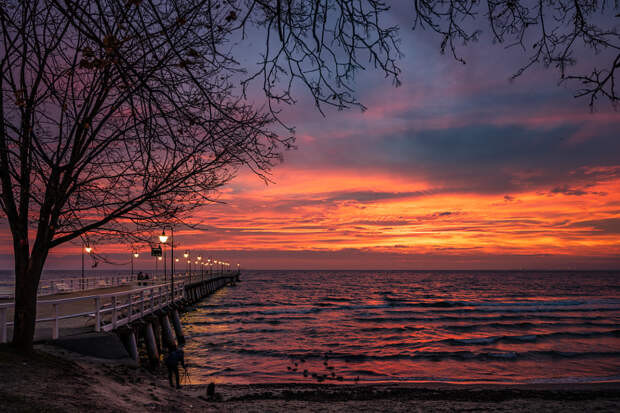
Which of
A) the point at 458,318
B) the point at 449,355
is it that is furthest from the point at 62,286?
the point at 458,318

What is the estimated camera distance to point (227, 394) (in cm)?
1463

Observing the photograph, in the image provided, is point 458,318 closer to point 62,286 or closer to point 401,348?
point 401,348

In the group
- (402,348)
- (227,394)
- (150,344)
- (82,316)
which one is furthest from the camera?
(402,348)

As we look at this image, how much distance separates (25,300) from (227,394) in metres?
7.75

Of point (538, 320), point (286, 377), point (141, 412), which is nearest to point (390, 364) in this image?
point (286, 377)

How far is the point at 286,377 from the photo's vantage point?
59.9 feet

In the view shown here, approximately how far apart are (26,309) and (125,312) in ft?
28.9

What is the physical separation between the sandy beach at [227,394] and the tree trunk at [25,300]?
1.07 ft

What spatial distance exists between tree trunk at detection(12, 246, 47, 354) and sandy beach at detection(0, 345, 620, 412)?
0.33 metres

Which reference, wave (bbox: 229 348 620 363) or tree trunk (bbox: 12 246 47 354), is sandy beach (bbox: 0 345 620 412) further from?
wave (bbox: 229 348 620 363)

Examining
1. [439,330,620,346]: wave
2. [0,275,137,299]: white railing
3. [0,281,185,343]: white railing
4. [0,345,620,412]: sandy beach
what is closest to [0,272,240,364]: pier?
[0,281,185,343]: white railing

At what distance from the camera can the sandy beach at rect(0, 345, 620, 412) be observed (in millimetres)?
7105

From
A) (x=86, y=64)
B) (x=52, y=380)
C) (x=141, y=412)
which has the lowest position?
(x=141, y=412)

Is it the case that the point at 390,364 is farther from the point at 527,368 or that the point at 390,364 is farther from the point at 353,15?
the point at 353,15
